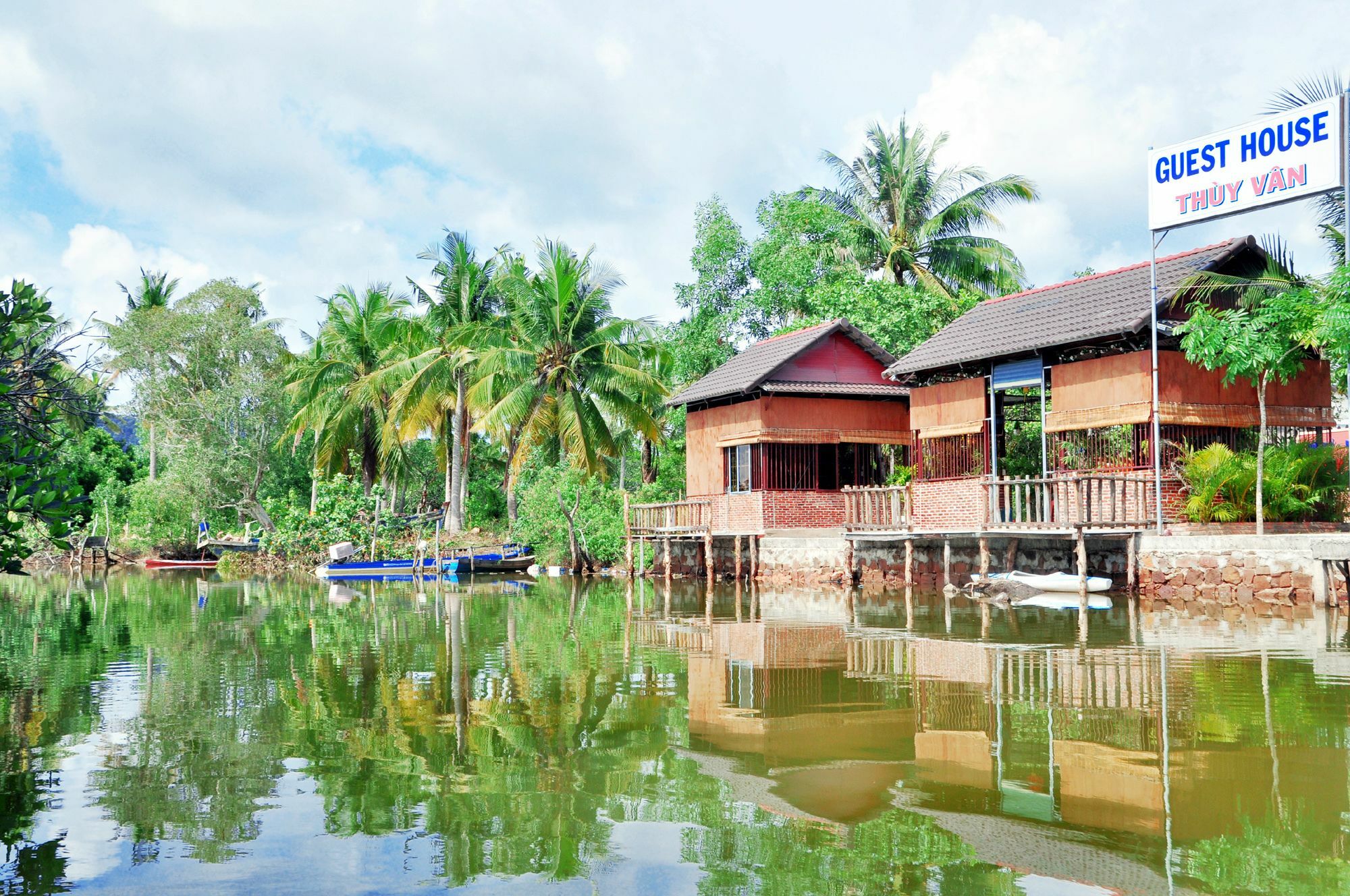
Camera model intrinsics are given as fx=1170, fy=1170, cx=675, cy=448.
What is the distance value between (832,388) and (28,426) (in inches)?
813

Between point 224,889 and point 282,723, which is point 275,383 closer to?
point 282,723

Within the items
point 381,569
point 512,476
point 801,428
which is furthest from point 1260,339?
point 381,569

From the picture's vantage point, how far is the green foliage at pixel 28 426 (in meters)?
6.67

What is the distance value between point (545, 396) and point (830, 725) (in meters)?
26.3

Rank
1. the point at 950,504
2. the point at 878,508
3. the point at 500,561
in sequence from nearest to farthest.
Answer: the point at 950,504
the point at 878,508
the point at 500,561

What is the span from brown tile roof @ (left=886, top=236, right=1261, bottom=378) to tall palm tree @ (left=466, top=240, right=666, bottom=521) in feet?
37.2

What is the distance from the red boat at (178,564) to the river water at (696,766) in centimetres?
3241

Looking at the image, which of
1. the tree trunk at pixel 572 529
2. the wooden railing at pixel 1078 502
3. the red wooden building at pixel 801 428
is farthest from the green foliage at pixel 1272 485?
the tree trunk at pixel 572 529

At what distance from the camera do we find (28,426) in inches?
313

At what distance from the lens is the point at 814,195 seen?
114 feet

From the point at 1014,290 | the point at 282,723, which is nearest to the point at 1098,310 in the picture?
the point at 1014,290

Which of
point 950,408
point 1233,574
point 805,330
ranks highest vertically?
point 805,330

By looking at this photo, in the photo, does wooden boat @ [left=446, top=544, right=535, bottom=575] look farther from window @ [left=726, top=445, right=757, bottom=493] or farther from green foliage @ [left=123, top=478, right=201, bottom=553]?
green foliage @ [left=123, top=478, right=201, bottom=553]

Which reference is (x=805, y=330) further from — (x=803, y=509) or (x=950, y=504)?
(x=950, y=504)
